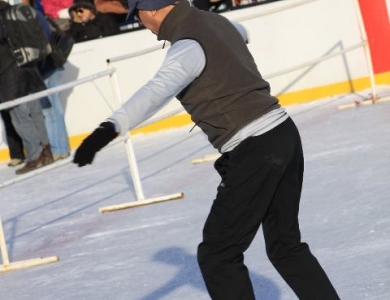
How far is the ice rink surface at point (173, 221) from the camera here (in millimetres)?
5949

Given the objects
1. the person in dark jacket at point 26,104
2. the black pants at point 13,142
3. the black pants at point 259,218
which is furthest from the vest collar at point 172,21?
the black pants at point 13,142

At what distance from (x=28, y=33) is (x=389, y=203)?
5.40 meters

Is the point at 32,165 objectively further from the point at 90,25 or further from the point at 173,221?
the point at 173,221

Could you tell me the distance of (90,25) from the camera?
12984 millimetres

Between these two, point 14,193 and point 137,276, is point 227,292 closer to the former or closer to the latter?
point 137,276

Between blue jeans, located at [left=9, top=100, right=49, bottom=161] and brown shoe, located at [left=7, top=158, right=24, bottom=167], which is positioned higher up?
blue jeans, located at [left=9, top=100, right=49, bottom=161]

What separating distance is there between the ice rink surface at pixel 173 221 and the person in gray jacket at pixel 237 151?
946 mm

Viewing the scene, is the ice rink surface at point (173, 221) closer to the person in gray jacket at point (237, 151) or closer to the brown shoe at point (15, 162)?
the brown shoe at point (15, 162)

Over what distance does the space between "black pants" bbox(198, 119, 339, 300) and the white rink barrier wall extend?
848cm

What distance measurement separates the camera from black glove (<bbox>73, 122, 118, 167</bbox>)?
3785 millimetres

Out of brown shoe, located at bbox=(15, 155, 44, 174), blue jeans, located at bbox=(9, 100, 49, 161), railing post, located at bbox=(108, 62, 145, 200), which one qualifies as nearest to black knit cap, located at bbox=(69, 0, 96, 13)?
blue jeans, located at bbox=(9, 100, 49, 161)

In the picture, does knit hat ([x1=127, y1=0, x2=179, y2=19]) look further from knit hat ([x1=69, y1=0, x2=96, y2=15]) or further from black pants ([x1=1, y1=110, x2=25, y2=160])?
knit hat ([x1=69, y1=0, x2=96, y2=15])

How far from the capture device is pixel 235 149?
13.9 feet

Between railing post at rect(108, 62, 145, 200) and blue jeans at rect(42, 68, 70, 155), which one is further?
blue jeans at rect(42, 68, 70, 155)
